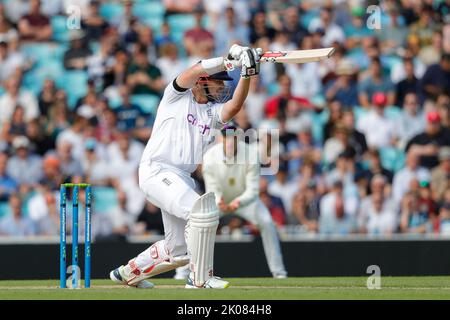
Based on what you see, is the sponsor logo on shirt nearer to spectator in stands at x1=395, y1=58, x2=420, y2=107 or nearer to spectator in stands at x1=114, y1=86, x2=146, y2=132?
spectator in stands at x1=114, y1=86, x2=146, y2=132

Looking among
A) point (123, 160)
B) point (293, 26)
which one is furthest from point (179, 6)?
point (123, 160)

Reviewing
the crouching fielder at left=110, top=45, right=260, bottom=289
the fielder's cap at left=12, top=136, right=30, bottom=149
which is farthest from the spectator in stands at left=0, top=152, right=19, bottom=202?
the crouching fielder at left=110, top=45, right=260, bottom=289

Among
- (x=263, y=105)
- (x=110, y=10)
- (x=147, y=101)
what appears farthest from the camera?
(x=110, y=10)

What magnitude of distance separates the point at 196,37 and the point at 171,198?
26.8 ft

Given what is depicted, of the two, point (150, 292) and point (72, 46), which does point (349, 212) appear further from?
point (150, 292)

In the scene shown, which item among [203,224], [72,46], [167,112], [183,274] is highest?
[72,46]

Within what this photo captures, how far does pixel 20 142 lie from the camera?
1495 centimetres

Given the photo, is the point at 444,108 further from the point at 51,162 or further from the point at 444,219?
the point at 51,162

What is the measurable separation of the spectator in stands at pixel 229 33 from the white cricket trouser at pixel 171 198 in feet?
24.9

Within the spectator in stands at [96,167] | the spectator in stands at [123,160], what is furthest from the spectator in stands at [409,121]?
the spectator in stands at [96,167]

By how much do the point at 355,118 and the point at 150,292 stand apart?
7887 millimetres

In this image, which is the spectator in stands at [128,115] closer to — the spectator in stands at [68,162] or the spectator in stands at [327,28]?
the spectator in stands at [68,162]

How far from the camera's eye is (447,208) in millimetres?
14203
